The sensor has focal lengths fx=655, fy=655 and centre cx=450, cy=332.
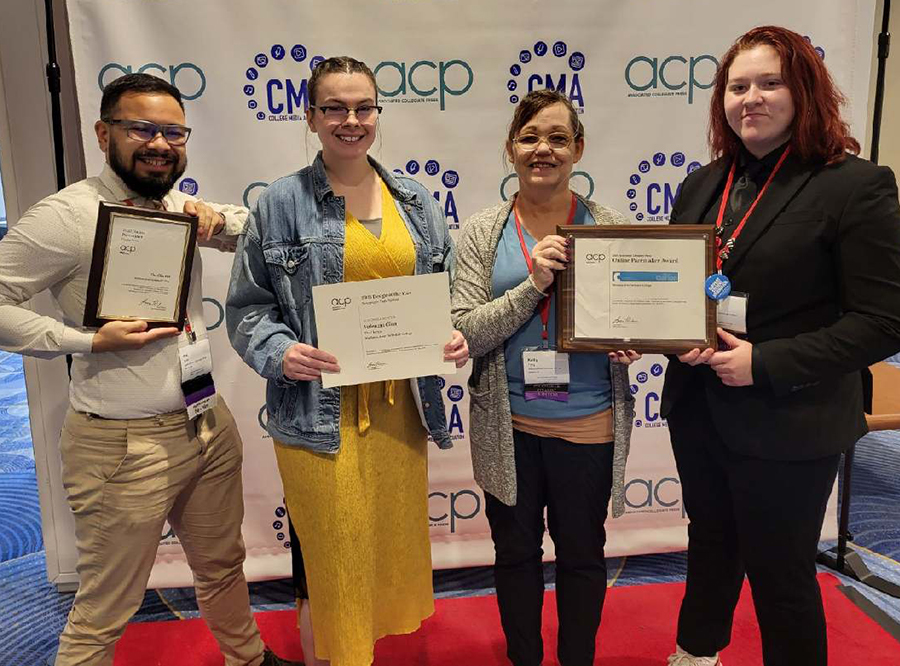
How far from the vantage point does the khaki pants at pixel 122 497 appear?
1.80m

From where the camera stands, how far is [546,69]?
2684mm

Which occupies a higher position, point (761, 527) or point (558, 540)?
point (761, 527)

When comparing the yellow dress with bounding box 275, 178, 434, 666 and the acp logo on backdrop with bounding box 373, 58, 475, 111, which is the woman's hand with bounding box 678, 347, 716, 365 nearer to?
the yellow dress with bounding box 275, 178, 434, 666

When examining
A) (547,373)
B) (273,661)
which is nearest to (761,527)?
(547,373)

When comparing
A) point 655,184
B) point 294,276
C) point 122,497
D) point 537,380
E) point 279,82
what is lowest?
point 122,497

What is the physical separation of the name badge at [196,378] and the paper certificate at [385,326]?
42 centimetres

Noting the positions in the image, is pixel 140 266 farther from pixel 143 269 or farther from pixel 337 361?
pixel 337 361

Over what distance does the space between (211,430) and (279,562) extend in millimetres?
1266

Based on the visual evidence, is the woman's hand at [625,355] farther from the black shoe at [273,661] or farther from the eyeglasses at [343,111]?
the black shoe at [273,661]

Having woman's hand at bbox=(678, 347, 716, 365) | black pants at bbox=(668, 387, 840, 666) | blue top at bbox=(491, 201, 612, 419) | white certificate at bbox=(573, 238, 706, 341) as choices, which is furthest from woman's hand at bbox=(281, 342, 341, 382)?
black pants at bbox=(668, 387, 840, 666)

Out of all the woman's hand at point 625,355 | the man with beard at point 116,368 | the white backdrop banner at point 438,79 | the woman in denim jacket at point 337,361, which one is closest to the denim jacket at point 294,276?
the woman in denim jacket at point 337,361

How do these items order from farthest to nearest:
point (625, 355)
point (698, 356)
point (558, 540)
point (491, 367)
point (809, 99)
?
point (558, 540) → point (491, 367) → point (625, 355) → point (698, 356) → point (809, 99)

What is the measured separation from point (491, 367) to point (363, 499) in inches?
20.1

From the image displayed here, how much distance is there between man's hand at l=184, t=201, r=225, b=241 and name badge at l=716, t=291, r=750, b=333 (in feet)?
4.62
